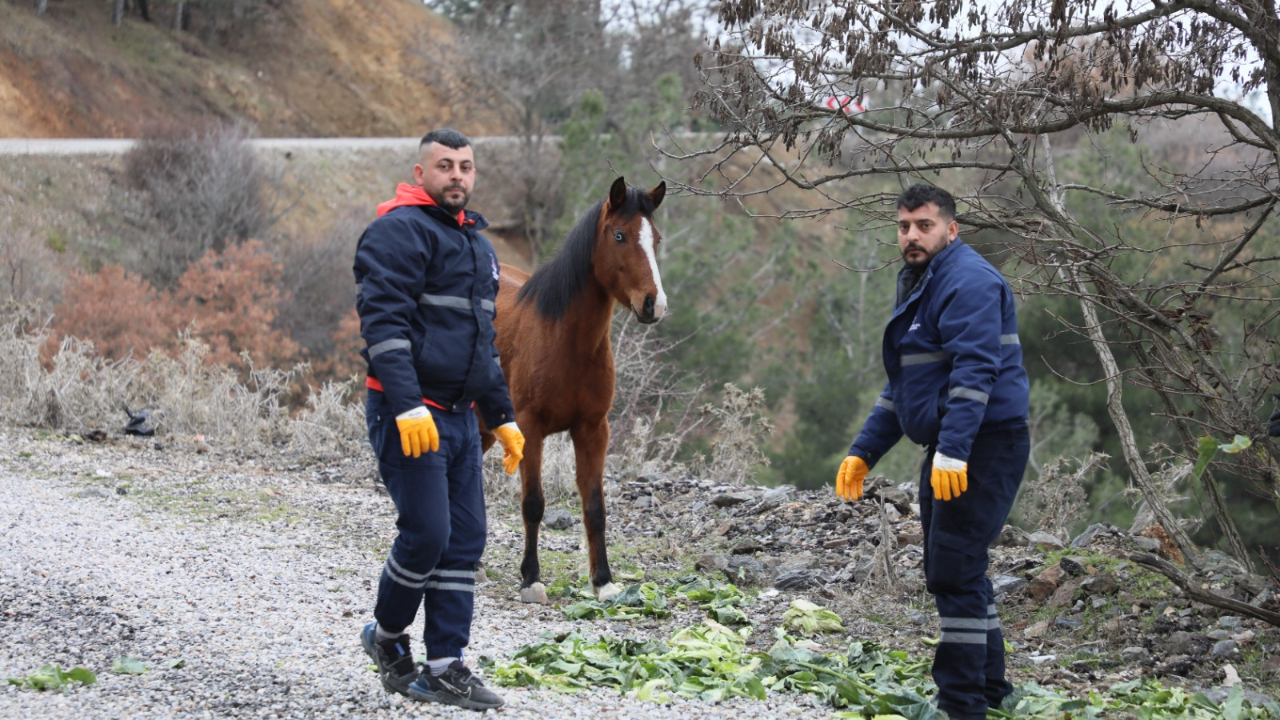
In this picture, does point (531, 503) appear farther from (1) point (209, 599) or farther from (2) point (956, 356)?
(2) point (956, 356)

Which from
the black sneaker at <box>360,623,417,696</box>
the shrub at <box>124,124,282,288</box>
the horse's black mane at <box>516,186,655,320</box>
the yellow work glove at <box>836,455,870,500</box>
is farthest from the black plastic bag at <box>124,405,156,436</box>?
the shrub at <box>124,124,282,288</box>

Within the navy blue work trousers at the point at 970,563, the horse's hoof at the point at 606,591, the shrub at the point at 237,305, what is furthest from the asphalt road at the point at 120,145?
the navy blue work trousers at the point at 970,563

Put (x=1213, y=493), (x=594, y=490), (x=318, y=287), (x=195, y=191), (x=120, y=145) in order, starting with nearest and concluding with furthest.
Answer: (x=1213, y=493)
(x=594, y=490)
(x=318, y=287)
(x=195, y=191)
(x=120, y=145)

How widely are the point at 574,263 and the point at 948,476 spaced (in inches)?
129

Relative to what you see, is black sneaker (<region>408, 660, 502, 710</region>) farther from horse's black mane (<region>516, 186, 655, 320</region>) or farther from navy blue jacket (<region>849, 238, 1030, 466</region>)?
horse's black mane (<region>516, 186, 655, 320</region>)

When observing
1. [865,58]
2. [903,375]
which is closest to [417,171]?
[903,375]

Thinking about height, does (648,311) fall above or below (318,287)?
above

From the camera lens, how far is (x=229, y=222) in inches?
1171

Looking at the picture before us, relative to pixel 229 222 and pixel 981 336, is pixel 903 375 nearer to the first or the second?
pixel 981 336

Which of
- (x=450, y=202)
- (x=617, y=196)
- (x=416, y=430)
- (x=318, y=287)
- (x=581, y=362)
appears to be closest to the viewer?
(x=416, y=430)

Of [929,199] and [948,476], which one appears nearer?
[948,476]

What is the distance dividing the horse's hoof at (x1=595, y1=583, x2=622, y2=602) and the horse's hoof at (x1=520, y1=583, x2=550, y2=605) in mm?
314

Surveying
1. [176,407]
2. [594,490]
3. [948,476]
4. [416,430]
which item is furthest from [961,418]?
[176,407]

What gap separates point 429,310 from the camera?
456 cm
